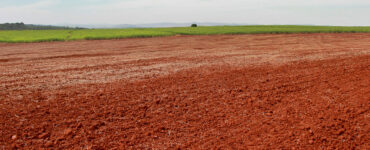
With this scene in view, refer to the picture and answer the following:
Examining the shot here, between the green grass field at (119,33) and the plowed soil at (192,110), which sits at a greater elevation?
the green grass field at (119,33)

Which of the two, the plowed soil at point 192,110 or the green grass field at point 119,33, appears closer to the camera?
the plowed soil at point 192,110

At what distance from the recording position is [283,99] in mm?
5621

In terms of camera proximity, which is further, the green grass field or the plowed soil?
the green grass field

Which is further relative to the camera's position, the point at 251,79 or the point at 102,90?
the point at 251,79

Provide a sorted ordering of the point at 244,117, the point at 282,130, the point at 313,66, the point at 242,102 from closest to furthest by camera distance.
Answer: the point at 282,130
the point at 244,117
the point at 242,102
the point at 313,66

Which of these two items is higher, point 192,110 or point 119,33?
point 119,33

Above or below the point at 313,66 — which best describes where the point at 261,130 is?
below

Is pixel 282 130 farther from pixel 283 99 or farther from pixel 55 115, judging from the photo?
pixel 55 115

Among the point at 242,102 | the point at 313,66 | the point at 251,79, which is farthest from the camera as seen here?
the point at 313,66

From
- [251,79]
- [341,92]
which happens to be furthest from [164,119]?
[341,92]

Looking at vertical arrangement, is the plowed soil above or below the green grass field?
below

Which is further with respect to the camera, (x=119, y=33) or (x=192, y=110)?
(x=119, y=33)

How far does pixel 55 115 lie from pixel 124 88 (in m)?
2.09

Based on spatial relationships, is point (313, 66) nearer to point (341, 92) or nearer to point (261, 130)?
point (341, 92)
